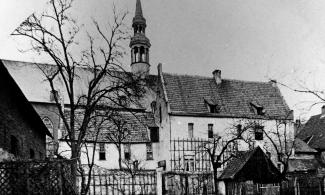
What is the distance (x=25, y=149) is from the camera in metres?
21.6

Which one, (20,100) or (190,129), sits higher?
(20,100)

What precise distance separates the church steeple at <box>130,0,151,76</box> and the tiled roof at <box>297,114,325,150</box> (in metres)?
23.7

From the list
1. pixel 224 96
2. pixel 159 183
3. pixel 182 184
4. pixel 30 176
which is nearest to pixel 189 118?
pixel 224 96

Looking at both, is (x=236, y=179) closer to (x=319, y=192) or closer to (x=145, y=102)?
(x=319, y=192)

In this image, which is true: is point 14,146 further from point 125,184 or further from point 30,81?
point 30,81

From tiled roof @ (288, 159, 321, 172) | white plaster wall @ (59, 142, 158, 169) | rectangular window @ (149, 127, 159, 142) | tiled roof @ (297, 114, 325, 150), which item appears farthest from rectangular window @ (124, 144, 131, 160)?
tiled roof @ (297, 114, 325, 150)

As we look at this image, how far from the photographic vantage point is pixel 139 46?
187ft

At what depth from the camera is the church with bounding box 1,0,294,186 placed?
3934 centimetres

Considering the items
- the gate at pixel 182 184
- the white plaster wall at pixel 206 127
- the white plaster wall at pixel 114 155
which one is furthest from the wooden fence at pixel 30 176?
the white plaster wall at pixel 114 155

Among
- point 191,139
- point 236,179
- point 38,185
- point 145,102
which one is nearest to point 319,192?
point 236,179

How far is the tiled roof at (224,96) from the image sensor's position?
4138 centimetres

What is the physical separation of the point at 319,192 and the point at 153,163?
22.4 m

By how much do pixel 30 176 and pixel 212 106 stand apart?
106 ft

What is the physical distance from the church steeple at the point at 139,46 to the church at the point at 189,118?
41.1 ft
